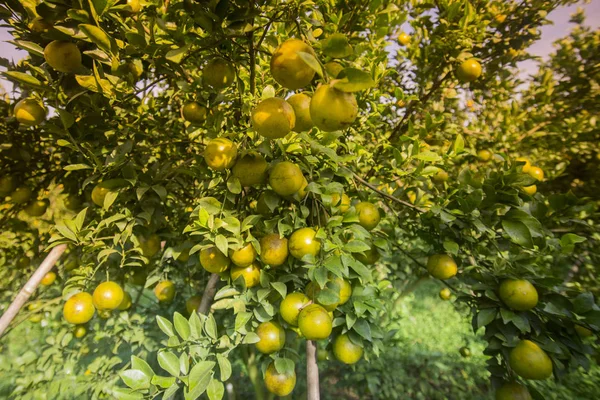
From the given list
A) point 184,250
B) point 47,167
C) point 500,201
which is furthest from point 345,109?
point 47,167

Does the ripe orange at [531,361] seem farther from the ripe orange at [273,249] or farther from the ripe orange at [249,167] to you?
the ripe orange at [249,167]

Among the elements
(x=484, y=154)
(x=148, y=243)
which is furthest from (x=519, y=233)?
(x=148, y=243)

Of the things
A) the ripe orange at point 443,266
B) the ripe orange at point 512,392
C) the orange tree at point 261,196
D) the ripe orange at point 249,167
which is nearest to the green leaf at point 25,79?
the orange tree at point 261,196

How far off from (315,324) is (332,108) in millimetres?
622

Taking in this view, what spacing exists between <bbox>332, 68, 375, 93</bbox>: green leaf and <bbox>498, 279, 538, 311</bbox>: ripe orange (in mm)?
933

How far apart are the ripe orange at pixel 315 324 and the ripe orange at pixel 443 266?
61cm

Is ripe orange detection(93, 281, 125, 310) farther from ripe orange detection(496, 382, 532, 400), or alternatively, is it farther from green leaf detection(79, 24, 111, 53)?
ripe orange detection(496, 382, 532, 400)

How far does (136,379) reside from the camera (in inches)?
32.5

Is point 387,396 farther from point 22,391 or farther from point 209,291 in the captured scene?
point 22,391

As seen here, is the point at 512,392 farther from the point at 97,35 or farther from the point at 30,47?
the point at 30,47

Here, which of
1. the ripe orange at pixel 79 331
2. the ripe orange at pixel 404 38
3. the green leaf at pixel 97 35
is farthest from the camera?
the ripe orange at pixel 404 38

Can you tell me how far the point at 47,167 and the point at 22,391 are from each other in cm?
146

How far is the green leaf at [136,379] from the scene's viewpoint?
2.67ft

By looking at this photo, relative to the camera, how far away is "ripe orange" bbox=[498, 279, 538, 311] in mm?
970
